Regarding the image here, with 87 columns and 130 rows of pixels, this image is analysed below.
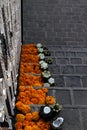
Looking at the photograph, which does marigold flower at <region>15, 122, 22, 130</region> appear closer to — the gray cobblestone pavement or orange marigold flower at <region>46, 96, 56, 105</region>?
orange marigold flower at <region>46, 96, 56, 105</region>

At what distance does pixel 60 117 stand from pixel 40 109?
67cm

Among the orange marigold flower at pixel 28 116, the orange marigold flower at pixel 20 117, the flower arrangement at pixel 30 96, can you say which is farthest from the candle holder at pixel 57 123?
the orange marigold flower at pixel 20 117

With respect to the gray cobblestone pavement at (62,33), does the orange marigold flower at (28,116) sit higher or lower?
lower

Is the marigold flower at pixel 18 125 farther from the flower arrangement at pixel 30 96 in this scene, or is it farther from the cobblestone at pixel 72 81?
the cobblestone at pixel 72 81

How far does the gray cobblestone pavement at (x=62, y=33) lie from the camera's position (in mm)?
11938

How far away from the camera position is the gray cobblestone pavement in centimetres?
1194

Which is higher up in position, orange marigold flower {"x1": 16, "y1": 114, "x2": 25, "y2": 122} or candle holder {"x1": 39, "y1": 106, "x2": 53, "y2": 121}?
candle holder {"x1": 39, "y1": 106, "x2": 53, "y2": 121}

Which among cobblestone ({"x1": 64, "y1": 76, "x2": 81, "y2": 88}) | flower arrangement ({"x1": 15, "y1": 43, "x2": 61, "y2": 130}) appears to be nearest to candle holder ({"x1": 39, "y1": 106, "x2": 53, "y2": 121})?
flower arrangement ({"x1": 15, "y1": 43, "x2": 61, "y2": 130})

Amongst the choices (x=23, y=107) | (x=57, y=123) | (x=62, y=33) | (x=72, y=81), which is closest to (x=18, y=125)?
(x=23, y=107)

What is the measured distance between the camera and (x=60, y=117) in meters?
8.73

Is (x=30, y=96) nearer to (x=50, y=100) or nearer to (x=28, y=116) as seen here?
(x=50, y=100)

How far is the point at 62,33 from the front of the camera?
15312 mm

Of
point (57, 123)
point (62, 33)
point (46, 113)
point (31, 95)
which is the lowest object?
point (57, 123)

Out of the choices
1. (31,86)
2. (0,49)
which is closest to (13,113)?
(31,86)
